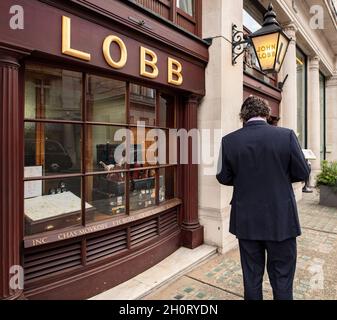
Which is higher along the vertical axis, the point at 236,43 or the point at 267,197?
the point at 236,43

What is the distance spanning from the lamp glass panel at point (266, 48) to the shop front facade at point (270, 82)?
502 millimetres

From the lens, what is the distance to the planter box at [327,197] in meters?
8.03

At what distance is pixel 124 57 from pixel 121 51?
74 millimetres

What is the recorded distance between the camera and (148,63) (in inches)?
143

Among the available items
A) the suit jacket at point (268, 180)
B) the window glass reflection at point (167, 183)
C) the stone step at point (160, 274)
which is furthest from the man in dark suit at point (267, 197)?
the window glass reflection at point (167, 183)

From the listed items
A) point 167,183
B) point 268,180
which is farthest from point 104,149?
point 268,180

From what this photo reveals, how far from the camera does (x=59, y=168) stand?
297 centimetres

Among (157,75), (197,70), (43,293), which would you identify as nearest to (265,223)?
(43,293)

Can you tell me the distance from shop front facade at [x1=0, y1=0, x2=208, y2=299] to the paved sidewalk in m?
0.61

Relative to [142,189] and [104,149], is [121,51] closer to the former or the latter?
[104,149]

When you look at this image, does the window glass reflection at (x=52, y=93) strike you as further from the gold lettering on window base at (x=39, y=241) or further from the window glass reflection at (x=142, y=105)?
the gold lettering on window base at (x=39, y=241)

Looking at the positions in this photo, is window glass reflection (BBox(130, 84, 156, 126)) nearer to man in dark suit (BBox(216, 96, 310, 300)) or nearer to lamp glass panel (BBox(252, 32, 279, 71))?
man in dark suit (BBox(216, 96, 310, 300))

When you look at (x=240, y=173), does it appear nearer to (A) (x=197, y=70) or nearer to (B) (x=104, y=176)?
(B) (x=104, y=176)

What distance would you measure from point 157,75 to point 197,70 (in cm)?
106
